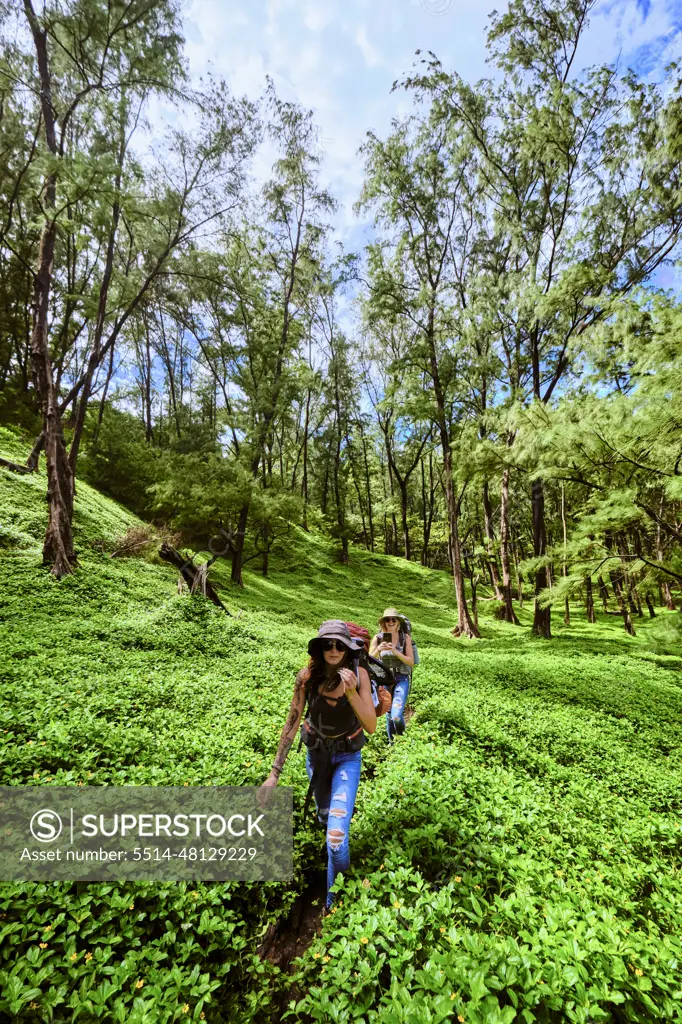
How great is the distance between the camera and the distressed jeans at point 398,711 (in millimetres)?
6184

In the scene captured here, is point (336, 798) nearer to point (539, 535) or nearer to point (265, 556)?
point (539, 535)

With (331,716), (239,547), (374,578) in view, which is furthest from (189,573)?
(374,578)

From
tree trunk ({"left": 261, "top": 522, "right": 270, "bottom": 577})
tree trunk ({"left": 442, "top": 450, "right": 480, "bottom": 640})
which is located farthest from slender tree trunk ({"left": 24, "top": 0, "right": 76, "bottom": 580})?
tree trunk ({"left": 442, "top": 450, "right": 480, "bottom": 640})

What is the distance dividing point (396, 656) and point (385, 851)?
8.94 ft

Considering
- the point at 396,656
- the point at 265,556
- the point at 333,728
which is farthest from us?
the point at 265,556

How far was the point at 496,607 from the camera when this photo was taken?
84.9ft

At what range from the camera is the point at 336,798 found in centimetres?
339

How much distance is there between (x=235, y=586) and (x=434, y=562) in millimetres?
23006

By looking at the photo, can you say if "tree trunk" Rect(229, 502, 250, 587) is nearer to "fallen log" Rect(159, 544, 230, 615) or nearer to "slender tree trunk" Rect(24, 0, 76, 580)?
"fallen log" Rect(159, 544, 230, 615)

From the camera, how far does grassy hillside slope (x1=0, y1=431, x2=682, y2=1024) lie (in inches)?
90.4

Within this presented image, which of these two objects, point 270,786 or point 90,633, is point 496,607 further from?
point 270,786

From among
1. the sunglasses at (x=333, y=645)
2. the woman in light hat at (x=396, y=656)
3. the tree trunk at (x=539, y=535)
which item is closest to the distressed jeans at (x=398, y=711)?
the woman in light hat at (x=396, y=656)

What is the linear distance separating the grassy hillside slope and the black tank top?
3.66ft

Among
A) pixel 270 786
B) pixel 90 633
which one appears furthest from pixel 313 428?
pixel 270 786
